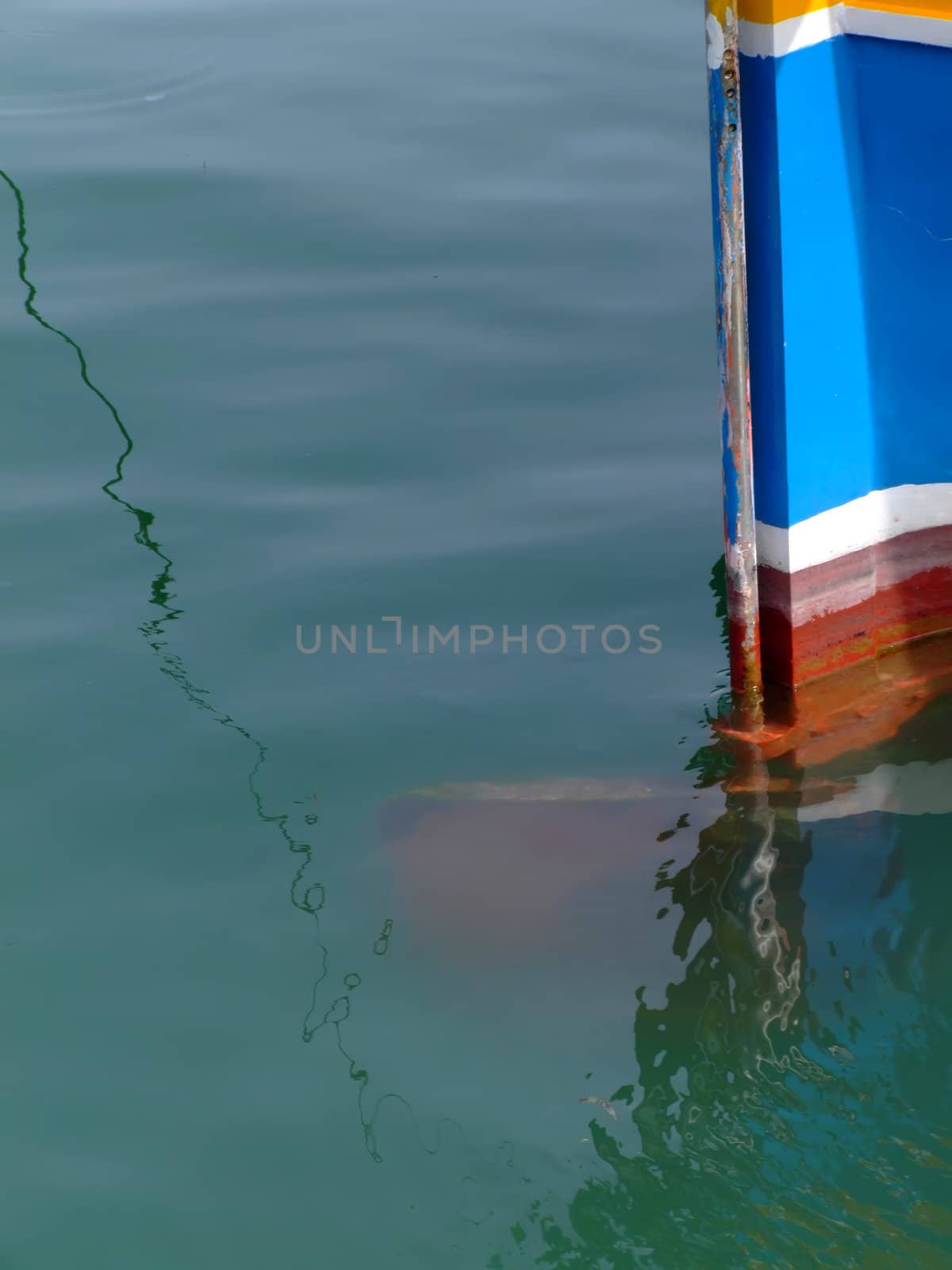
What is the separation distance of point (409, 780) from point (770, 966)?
1.03m

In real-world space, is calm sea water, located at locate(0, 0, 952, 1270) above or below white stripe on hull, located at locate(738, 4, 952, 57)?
below

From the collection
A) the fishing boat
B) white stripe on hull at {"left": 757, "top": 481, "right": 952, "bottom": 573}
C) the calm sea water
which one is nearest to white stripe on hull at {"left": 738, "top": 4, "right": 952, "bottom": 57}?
the fishing boat

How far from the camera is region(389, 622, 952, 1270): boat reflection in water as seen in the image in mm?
2453

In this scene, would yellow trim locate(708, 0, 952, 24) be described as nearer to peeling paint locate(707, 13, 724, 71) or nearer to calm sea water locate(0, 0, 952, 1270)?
peeling paint locate(707, 13, 724, 71)

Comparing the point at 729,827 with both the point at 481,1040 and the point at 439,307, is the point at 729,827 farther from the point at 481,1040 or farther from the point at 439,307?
the point at 439,307

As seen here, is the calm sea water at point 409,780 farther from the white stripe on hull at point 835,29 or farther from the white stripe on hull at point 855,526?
the white stripe on hull at point 835,29

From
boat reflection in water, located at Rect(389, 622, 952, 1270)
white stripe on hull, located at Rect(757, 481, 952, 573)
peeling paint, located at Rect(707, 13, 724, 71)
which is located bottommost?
boat reflection in water, located at Rect(389, 622, 952, 1270)

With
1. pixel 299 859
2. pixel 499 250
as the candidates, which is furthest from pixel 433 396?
pixel 299 859

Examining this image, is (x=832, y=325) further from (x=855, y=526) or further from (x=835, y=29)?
(x=835, y=29)

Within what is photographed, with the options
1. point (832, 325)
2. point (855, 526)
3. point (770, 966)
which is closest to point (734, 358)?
point (832, 325)

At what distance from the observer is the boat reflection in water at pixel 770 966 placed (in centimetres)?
245

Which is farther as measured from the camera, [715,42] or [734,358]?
[734,358]

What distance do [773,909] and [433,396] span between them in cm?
246

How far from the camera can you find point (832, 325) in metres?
3.50
